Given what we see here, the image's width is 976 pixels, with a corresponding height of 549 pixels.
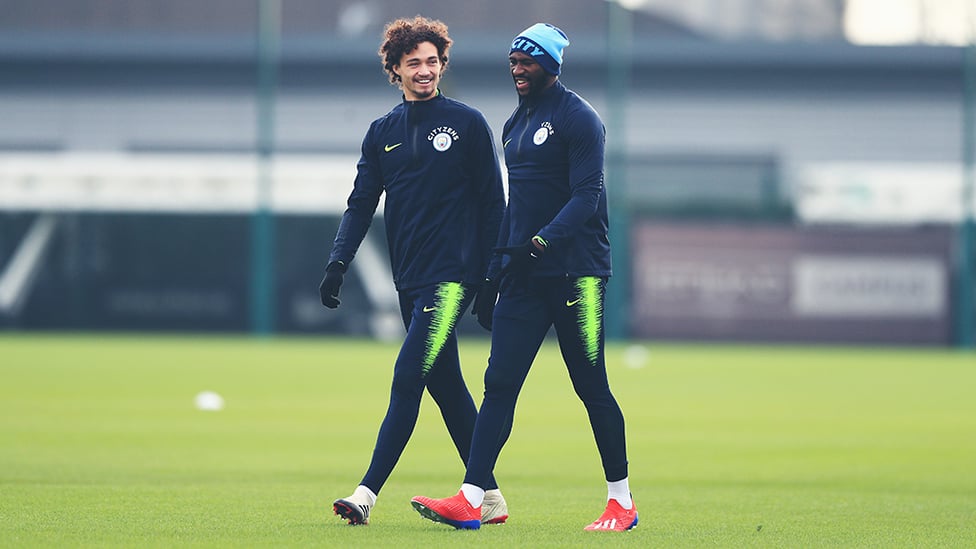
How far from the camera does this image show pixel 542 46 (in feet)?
22.1

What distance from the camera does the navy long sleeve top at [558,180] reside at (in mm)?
6645

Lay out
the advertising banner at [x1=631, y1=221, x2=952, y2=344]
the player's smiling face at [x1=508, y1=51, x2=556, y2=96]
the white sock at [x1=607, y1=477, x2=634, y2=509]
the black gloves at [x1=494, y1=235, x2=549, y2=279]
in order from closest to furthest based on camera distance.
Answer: the black gloves at [x1=494, y1=235, x2=549, y2=279] → the player's smiling face at [x1=508, y1=51, x2=556, y2=96] → the white sock at [x1=607, y1=477, x2=634, y2=509] → the advertising banner at [x1=631, y1=221, x2=952, y2=344]

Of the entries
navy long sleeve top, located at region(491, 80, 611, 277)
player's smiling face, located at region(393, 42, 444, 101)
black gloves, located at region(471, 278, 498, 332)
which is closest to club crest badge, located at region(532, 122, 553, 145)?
navy long sleeve top, located at region(491, 80, 611, 277)

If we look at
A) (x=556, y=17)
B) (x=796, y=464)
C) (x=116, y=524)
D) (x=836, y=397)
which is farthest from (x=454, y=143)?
(x=556, y=17)

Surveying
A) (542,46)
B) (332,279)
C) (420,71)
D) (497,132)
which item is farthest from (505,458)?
(497,132)

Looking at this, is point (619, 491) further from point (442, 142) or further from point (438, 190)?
point (442, 142)

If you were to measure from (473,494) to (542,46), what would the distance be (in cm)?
180

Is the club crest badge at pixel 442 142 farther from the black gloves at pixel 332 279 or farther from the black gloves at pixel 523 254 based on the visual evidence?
the black gloves at pixel 332 279

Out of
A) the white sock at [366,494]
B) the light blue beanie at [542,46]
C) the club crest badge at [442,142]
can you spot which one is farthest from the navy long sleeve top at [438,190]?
the white sock at [366,494]

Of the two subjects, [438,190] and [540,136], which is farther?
[438,190]

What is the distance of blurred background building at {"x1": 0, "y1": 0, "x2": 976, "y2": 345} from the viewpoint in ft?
87.7

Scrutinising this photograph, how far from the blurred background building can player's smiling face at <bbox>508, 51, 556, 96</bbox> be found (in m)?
20.1

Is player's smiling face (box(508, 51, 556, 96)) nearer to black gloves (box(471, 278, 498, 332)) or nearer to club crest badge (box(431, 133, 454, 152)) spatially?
club crest badge (box(431, 133, 454, 152))

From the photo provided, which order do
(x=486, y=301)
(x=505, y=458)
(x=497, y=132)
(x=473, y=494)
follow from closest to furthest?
(x=473, y=494) < (x=486, y=301) < (x=505, y=458) < (x=497, y=132)
